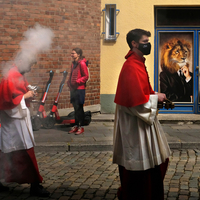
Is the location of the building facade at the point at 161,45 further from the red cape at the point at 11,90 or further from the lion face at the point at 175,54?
the red cape at the point at 11,90

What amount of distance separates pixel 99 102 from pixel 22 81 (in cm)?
627

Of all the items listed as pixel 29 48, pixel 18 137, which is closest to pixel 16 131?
pixel 18 137

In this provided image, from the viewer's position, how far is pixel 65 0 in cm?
855

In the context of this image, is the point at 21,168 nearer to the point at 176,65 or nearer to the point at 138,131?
the point at 138,131

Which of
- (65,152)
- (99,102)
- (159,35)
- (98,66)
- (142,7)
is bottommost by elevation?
(65,152)

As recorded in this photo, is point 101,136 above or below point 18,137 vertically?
below

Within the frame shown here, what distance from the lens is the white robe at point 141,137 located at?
3.53m

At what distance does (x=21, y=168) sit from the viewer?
4348 millimetres

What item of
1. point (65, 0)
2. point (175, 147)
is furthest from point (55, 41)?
point (175, 147)

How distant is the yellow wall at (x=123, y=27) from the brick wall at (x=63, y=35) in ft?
0.75

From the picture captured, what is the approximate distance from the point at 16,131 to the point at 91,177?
4.40 feet

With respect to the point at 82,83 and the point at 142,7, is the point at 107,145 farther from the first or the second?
the point at 142,7

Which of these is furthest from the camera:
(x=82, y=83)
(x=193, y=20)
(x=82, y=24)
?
(x=193, y=20)

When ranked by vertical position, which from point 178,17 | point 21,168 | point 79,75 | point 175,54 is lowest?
point 21,168
